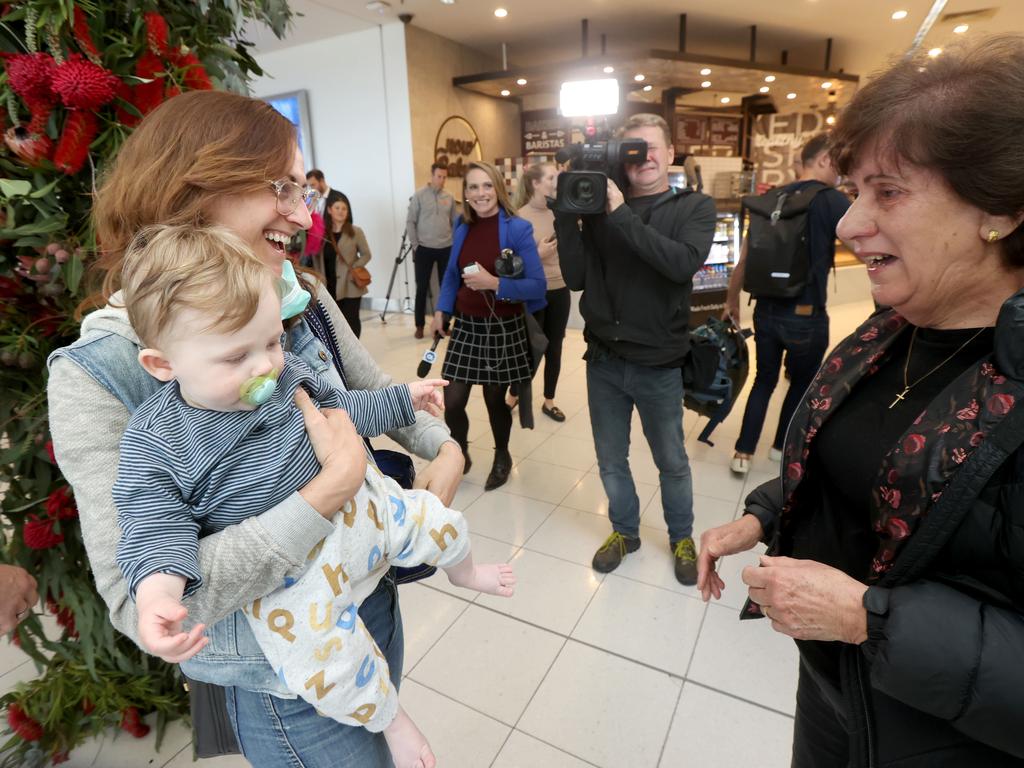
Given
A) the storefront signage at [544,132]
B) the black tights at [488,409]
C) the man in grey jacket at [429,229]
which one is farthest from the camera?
the storefront signage at [544,132]

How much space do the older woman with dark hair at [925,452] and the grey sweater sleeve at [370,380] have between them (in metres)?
0.65

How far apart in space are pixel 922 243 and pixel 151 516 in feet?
3.61

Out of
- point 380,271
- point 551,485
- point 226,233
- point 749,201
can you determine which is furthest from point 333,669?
point 380,271

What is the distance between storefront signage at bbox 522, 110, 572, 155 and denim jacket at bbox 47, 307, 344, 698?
26.4 feet

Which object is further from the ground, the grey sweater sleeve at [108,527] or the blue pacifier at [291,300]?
the blue pacifier at [291,300]

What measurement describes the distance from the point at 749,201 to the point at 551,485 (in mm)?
1888

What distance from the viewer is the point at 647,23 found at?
23.0 feet

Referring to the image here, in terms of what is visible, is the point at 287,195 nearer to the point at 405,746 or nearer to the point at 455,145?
the point at 405,746

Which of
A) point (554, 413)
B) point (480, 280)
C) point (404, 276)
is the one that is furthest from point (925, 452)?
point (404, 276)

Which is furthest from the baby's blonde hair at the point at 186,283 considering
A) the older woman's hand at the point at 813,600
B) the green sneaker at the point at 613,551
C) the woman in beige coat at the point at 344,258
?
the woman in beige coat at the point at 344,258

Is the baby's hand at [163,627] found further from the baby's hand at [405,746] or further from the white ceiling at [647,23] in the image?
the white ceiling at [647,23]

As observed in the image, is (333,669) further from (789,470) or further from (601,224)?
(601,224)

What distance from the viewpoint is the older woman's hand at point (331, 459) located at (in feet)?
2.52

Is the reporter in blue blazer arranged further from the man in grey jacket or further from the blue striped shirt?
the man in grey jacket
